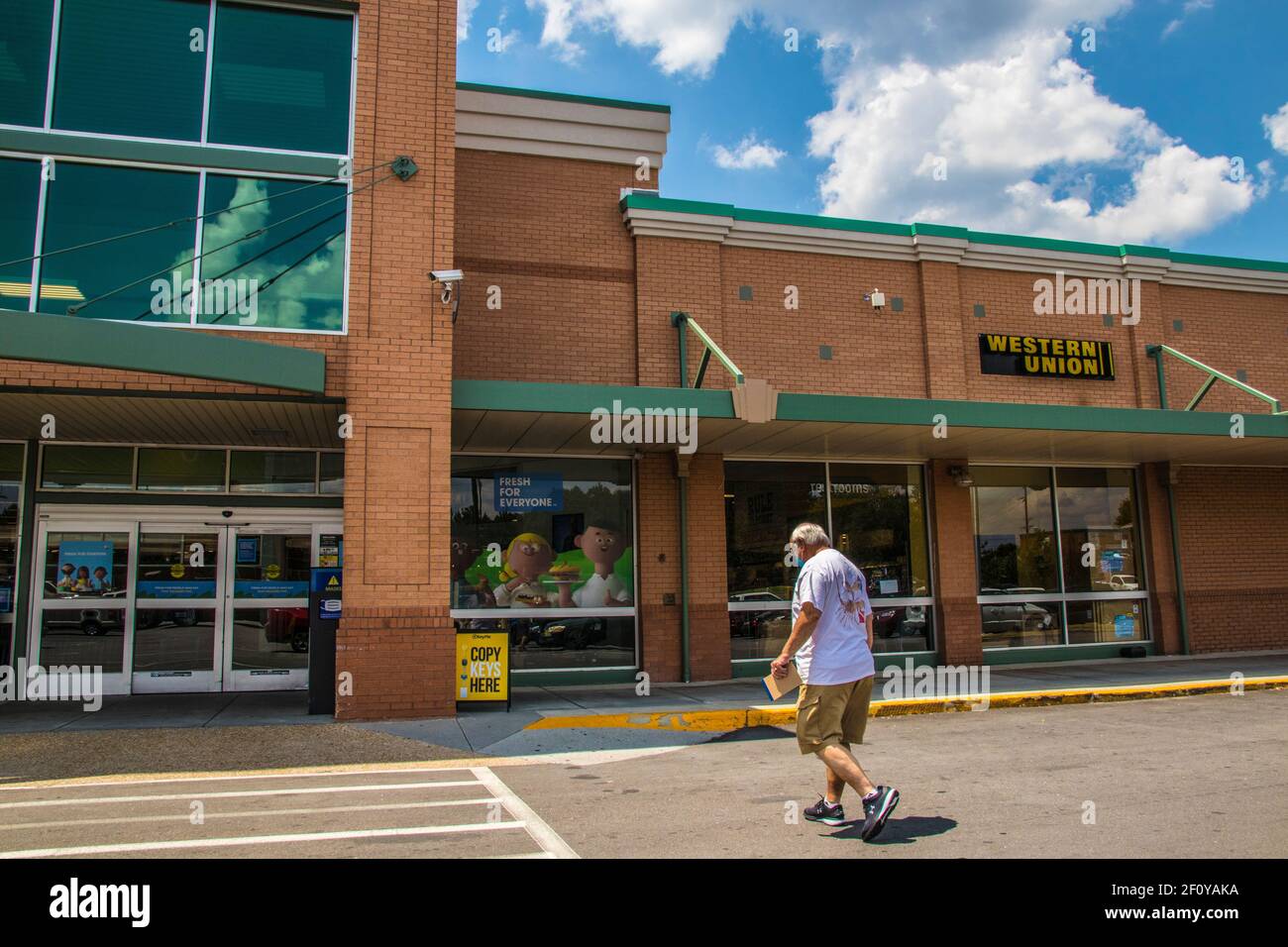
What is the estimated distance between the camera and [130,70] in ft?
32.9

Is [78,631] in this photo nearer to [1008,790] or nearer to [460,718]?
[460,718]

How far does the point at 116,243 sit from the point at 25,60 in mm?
2190

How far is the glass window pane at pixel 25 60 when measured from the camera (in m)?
9.75

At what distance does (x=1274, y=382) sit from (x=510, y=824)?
54.1 feet

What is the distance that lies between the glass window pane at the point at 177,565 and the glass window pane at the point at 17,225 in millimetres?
3305

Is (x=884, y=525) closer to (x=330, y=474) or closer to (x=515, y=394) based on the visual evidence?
(x=515, y=394)

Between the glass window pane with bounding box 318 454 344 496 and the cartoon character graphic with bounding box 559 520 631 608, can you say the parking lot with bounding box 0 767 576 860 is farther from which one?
the glass window pane with bounding box 318 454 344 496

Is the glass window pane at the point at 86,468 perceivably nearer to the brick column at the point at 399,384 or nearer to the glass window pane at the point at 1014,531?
the brick column at the point at 399,384

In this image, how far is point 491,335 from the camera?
12602 mm

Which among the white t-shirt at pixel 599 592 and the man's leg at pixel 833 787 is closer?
the man's leg at pixel 833 787

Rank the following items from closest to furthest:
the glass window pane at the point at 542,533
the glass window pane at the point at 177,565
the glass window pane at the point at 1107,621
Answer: the glass window pane at the point at 177,565 < the glass window pane at the point at 542,533 < the glass window pane at the point at 1107,621

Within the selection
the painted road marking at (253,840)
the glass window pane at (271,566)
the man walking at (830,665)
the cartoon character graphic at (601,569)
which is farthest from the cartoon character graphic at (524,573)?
the man walking at (830,665)

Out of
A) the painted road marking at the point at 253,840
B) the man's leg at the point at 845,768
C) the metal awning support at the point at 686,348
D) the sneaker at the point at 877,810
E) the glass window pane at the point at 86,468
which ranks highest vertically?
the metal awning support at the point at 686,348

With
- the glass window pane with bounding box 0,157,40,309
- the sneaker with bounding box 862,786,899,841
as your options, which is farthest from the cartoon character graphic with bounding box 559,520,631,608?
the sneaker with bounding box 862,786,899,841
